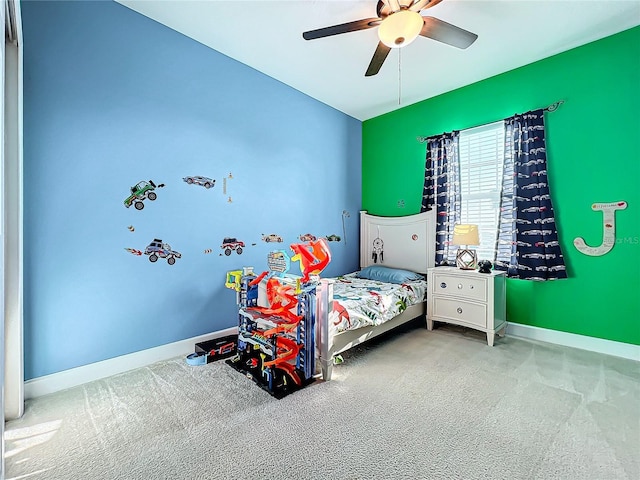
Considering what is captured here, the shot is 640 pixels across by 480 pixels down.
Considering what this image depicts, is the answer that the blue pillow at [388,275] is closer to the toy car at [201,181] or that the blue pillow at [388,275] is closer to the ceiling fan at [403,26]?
the toy car at [201,181]

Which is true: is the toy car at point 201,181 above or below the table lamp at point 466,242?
above

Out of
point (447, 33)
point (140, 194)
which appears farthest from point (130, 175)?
point (447, 33)

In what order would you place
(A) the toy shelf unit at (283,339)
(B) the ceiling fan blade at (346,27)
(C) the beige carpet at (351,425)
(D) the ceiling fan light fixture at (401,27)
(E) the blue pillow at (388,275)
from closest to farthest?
1. (C) the beige carpet at (351,425)
2. (D) the ceiling fan light fixture at (401,27)
3. (B) the ceiling fan blade at (346,27)
4. (A) the toy shelf unit at (283,339)
5. (E) the blue pillow at (388,275)

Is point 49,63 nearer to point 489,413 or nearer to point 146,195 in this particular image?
point 146,195

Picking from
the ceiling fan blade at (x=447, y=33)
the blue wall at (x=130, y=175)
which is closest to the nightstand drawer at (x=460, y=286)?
the blue wall at (x=130, y=175)

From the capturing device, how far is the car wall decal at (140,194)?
2396 millimetres

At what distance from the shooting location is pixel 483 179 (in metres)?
3.42

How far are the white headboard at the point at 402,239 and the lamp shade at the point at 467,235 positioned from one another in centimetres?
52

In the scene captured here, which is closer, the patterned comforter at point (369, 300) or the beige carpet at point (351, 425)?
the beige carpet at point (351, 425)


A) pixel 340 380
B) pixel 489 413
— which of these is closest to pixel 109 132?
pixel 340 380

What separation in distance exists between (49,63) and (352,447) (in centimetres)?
310

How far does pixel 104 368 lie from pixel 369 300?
2.17 m

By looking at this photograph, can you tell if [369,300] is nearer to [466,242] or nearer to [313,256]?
[313,256]

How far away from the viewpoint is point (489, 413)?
71.6 inches
